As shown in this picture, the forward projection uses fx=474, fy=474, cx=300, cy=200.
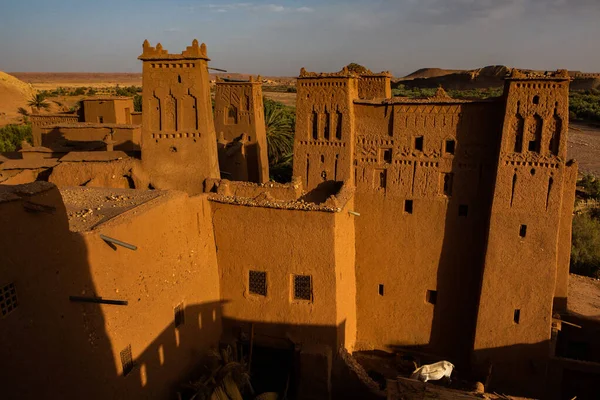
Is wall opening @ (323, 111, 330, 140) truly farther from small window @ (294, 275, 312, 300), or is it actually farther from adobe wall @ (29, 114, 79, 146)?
adobe wall @ (29, 114, 79, 146)

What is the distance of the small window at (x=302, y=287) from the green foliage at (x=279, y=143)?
1621 cm

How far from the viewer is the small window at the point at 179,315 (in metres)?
11.6

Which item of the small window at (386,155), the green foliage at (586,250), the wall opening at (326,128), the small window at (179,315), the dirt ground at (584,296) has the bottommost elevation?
the dirt ground at (584,296)

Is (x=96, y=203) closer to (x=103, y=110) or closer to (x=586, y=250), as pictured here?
(x=103, y=110)

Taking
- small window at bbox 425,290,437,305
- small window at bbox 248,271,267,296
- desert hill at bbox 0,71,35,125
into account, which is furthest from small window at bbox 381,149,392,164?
desert hill at bbox 0,71,35,125

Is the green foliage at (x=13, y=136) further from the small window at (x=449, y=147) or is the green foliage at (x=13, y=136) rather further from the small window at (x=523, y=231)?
the small window at (x=523, y=231)

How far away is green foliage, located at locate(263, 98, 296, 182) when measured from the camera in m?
29.5

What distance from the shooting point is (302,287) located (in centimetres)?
1320

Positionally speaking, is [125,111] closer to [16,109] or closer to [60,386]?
[60,386]

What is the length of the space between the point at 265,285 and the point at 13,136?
32.4 m

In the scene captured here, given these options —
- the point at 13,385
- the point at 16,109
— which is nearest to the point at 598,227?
the point at 13,385

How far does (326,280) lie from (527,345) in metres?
6.99

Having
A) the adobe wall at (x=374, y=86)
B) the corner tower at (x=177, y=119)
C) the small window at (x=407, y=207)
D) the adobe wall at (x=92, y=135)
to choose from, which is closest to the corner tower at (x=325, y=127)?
the small window at (x=407, y=207)

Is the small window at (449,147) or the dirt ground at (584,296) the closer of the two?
the small window at (449,147)
